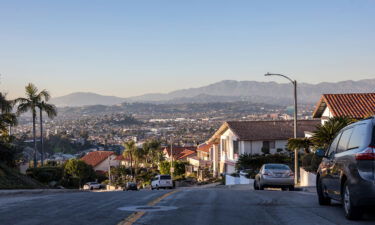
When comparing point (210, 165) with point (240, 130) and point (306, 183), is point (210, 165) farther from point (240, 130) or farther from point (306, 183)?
point (306, 183)

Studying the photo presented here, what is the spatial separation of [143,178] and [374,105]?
48444mm

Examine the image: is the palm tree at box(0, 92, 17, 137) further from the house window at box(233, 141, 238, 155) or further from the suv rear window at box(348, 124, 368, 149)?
the suv rear window at box(348, 124, 368, 149)

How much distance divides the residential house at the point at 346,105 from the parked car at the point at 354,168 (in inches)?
1252

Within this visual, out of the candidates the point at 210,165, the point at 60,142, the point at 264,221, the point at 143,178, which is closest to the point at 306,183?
the point at 264,221

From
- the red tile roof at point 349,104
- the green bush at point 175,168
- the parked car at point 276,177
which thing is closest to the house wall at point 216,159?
the green bush at point 175,168

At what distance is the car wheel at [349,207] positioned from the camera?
434 inches

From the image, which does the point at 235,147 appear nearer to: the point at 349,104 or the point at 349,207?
the point at 349,104

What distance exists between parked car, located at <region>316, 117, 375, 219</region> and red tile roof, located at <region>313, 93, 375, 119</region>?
3179 cm

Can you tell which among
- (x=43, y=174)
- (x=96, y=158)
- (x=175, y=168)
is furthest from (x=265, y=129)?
(x=96, y=158)

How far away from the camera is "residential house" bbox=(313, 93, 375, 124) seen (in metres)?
44.6

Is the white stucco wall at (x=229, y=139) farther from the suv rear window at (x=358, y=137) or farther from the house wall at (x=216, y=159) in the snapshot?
the suv rear window at (x=358, y=137)

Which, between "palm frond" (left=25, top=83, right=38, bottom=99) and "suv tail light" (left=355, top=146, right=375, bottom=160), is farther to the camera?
"palm frond" (left=25, top=83, right=38, bottom=99)

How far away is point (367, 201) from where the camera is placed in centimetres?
1048

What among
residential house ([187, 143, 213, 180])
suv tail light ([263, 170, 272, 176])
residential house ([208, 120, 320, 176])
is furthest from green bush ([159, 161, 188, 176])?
suv tail light ([263, 170, 272, 176])
